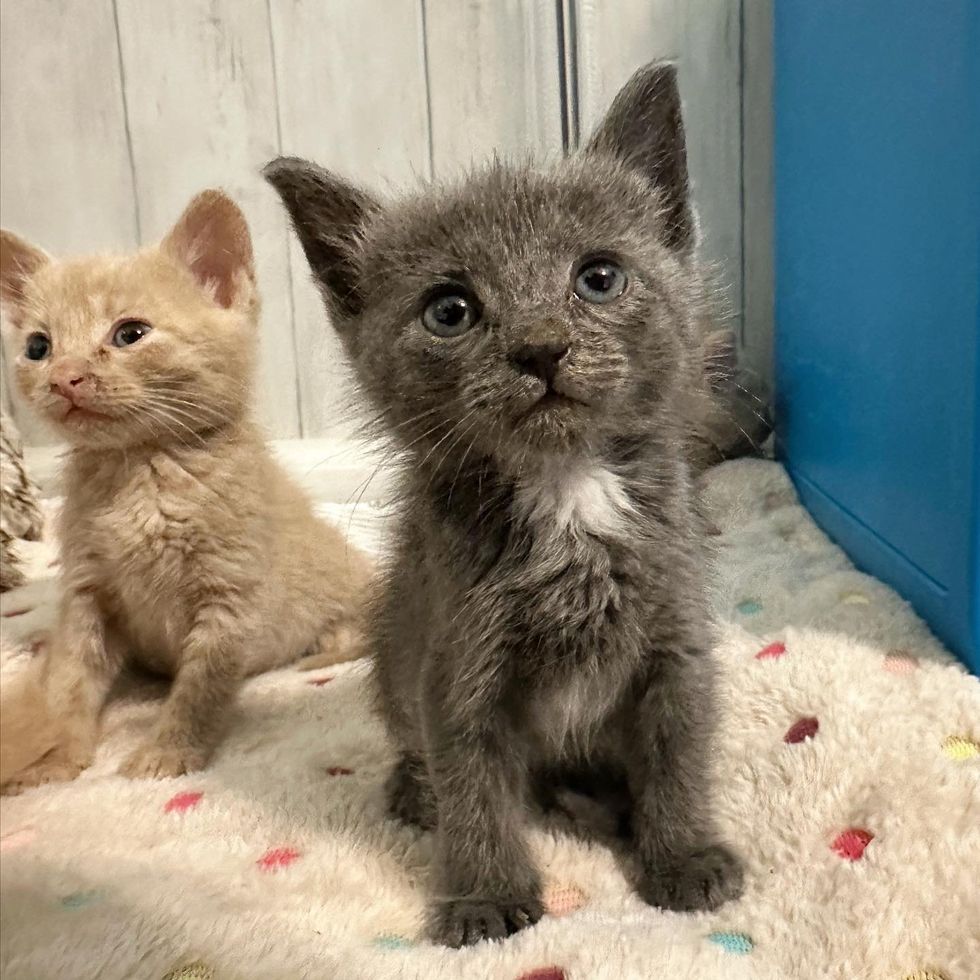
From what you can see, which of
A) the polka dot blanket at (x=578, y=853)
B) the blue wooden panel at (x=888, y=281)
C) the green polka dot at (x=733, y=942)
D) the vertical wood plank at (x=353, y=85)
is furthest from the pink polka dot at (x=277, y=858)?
the vertical wood plank at (x=353, y=85)

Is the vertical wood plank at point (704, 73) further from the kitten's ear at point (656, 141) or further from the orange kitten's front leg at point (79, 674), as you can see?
the orange kitten's front leg at point (79, 674)

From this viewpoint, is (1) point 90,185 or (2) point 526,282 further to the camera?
(1) point 90,185

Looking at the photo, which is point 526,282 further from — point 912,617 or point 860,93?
point 860,93

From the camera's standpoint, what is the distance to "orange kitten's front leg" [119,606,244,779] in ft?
3.30

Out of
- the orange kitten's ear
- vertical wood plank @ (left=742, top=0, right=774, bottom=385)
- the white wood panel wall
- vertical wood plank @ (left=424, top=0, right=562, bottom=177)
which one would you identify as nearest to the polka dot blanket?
the orange kitten's ear

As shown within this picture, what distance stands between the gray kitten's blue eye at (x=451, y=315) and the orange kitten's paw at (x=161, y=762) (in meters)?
0.59

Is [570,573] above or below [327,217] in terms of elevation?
below

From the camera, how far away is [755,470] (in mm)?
1670

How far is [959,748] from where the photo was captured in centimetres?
82

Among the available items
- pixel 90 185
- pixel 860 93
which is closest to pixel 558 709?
pixel 860 93

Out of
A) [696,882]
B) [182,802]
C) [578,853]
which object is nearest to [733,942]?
[696,882]

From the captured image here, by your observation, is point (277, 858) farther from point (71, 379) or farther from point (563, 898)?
point (71, 379)

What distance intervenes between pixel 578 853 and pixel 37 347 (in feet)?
2.68

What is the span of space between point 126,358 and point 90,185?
86 centimetres
